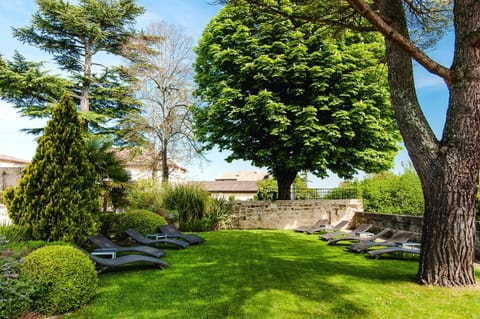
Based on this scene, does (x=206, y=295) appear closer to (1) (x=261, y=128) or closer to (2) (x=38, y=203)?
(2) (x=38, y=203)

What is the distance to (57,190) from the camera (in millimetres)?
6617

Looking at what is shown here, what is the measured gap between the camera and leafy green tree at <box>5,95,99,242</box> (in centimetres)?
650

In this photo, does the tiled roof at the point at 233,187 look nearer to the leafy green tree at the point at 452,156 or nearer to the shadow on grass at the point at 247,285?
the shadow on grass at the point at 247,285

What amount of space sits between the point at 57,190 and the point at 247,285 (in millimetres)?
4418

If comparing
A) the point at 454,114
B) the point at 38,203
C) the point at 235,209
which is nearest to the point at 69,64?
the point at 235,209

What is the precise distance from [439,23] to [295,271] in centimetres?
690

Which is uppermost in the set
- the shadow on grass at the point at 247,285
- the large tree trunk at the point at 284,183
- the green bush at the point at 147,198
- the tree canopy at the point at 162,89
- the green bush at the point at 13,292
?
the tree canopy at the point at 162,89

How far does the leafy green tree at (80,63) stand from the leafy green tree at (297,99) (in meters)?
9.34

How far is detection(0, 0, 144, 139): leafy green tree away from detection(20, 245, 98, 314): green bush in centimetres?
1752

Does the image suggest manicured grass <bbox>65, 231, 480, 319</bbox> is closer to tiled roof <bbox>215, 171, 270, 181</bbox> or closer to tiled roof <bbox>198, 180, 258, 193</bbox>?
tiled roof <bbox>198, 180, 258, 193</bbox>

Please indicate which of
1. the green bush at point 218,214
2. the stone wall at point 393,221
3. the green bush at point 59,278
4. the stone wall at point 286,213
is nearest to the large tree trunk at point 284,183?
the stone wall at point 286,213

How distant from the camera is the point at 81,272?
15.3 ft

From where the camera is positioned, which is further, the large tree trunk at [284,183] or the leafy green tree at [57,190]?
the large tree trunk at [284,183]

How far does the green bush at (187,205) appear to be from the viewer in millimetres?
13988
